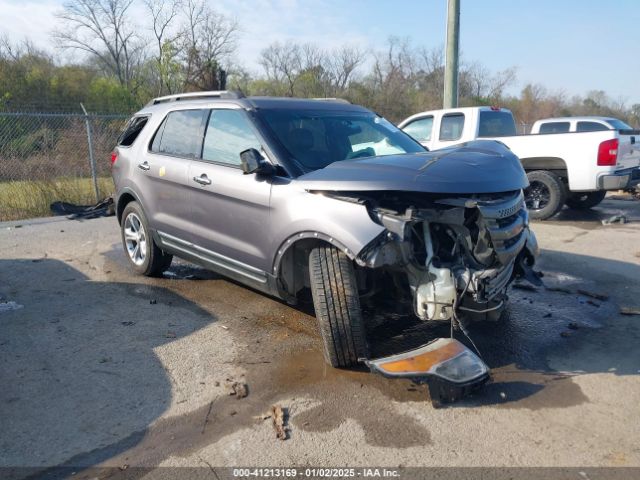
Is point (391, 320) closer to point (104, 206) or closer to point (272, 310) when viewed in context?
point (272, 310)

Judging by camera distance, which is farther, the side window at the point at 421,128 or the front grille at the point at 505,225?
the side window at the point at 421,128

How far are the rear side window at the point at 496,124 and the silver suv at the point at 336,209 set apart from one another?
5674mm

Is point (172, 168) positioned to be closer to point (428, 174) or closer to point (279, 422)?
point (428, 174)

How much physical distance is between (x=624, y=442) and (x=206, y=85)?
19.7 meters

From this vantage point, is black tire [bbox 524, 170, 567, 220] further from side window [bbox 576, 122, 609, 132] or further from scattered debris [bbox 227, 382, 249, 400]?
scattered debris [bbox 227, 382, 249, 400]

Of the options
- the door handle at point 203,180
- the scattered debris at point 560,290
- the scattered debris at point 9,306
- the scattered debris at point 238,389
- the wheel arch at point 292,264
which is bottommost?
the scattered debris at point 560,290

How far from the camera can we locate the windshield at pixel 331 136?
4309 millimetres

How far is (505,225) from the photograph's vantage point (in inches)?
141

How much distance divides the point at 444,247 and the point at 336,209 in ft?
2.57

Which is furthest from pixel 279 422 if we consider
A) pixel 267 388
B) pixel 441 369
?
pixel 441 369

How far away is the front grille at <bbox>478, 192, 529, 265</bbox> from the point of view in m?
3.44

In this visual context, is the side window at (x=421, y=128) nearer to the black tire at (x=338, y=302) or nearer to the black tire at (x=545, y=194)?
the black tire at (x=545, y=194)

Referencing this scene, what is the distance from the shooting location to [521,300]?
521 cm

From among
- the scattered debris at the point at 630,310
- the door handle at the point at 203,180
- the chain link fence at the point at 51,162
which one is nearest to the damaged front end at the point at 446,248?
the door handle at the point at 203,180
